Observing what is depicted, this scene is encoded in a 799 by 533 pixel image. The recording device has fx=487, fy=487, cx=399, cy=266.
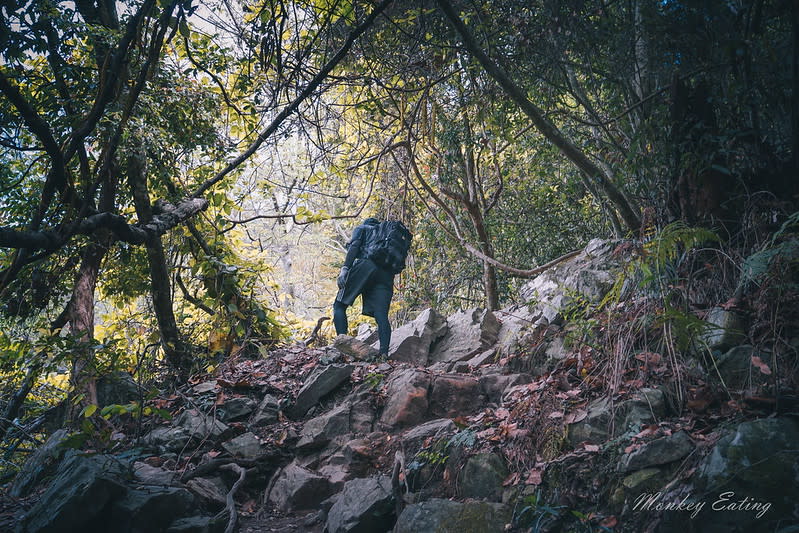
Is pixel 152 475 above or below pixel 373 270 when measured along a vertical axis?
below

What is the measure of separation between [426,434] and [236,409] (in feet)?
8.73

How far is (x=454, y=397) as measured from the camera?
5004 millimetres

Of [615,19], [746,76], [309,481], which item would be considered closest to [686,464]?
[746,76]

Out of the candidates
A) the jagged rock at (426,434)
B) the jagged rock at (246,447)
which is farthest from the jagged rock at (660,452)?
the jagged rock at (246,447)

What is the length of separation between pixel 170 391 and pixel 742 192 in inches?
271

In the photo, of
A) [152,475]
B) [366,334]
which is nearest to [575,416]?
[152,475]

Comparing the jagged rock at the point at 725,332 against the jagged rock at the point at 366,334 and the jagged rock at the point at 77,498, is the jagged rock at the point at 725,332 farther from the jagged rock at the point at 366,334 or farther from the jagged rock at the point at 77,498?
the jagged rock at the point at 366,334

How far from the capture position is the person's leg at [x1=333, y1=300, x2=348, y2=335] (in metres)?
7.32

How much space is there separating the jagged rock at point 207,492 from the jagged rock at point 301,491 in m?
0.51

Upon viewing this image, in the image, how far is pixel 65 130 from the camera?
19.5 ft

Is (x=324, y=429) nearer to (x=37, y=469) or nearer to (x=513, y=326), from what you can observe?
(x=37, y=469)

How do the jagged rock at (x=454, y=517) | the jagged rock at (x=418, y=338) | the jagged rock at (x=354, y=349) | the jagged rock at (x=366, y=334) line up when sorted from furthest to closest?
1. the jagged rock at (x=366, y=334)
2. the jagged rock at (x=354, y=349)
3. the jagged rock at (x=418, y=338)
4. the jagged rock at (x=454, y=517)

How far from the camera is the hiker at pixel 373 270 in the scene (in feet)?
23.5

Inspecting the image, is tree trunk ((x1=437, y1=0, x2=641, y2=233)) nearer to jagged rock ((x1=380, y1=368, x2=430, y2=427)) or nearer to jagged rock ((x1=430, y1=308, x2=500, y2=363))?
jagged rock ((x1=430, y1=308, x2=500, y2=363))
